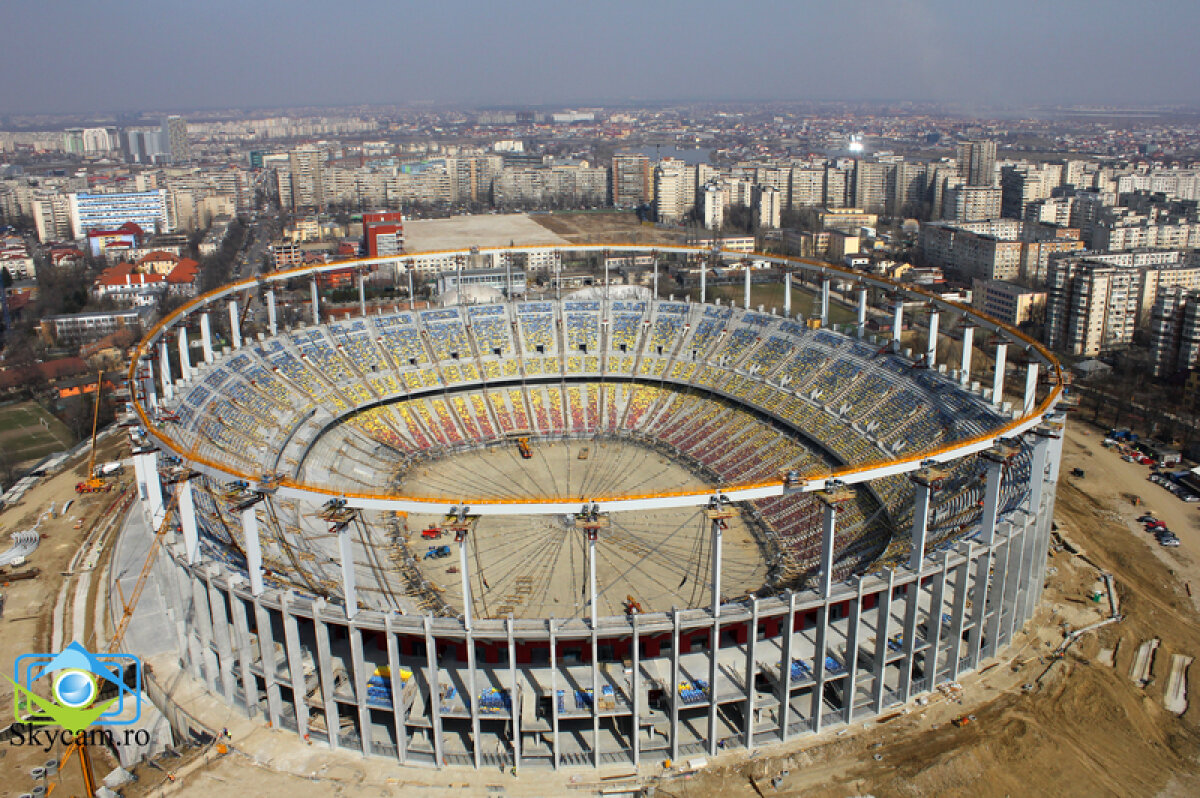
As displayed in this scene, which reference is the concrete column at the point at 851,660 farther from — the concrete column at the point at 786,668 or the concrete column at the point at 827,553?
the concrete column at the point at 786,668

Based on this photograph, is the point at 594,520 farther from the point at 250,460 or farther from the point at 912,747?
the point at 250,460

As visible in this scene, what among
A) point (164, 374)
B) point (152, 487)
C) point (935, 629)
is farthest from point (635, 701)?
point (164, 374)

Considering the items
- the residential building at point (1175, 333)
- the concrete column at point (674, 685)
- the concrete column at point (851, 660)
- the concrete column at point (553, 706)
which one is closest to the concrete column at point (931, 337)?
the concrete column at point (851, 660)

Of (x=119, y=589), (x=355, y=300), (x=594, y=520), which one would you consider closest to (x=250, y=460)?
(x=119, y=589)

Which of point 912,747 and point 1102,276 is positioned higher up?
Result: point 1102,276

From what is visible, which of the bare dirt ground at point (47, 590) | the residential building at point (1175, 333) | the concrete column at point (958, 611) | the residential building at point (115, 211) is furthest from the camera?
the residential building at point (115, 211)

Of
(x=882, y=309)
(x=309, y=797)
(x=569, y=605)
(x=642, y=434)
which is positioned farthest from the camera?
(x=882, y=309)
